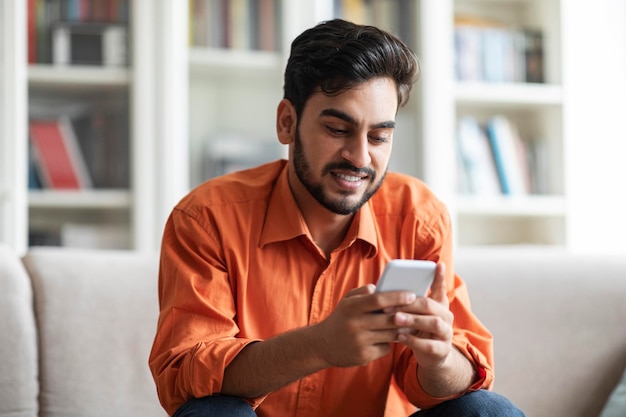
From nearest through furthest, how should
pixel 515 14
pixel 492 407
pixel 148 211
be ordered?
1. pixel 492 407
2. pixel 148 211
3. pixel 515 14

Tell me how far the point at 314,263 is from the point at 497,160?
5.09ft

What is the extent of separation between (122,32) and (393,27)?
0.87 metres

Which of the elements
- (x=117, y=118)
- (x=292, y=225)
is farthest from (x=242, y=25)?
(x=292, y=225)

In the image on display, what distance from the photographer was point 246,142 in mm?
2723

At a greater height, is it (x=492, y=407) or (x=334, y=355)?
(x=334, y=355)

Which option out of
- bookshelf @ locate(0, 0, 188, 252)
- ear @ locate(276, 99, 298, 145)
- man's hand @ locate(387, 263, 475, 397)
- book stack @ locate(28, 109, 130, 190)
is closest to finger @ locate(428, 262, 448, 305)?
man's hand @ locate(387, 263, 475, 397)

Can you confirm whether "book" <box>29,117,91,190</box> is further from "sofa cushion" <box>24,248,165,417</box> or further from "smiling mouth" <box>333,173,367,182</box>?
"smiling mouth" <box>333,173,367,182</box>

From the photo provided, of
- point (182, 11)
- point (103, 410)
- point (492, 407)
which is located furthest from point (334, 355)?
point (182, 11)

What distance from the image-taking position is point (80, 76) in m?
2.57

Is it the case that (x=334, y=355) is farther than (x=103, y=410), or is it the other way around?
(x=103, y=410)

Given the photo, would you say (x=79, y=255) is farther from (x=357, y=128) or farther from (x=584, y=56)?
(x=584, y=56)

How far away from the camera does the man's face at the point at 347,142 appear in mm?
1387

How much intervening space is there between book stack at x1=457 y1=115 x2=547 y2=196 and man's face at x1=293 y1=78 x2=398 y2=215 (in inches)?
57.4

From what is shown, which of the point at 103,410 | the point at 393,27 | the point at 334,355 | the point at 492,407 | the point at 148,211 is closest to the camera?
the point at 334,355
